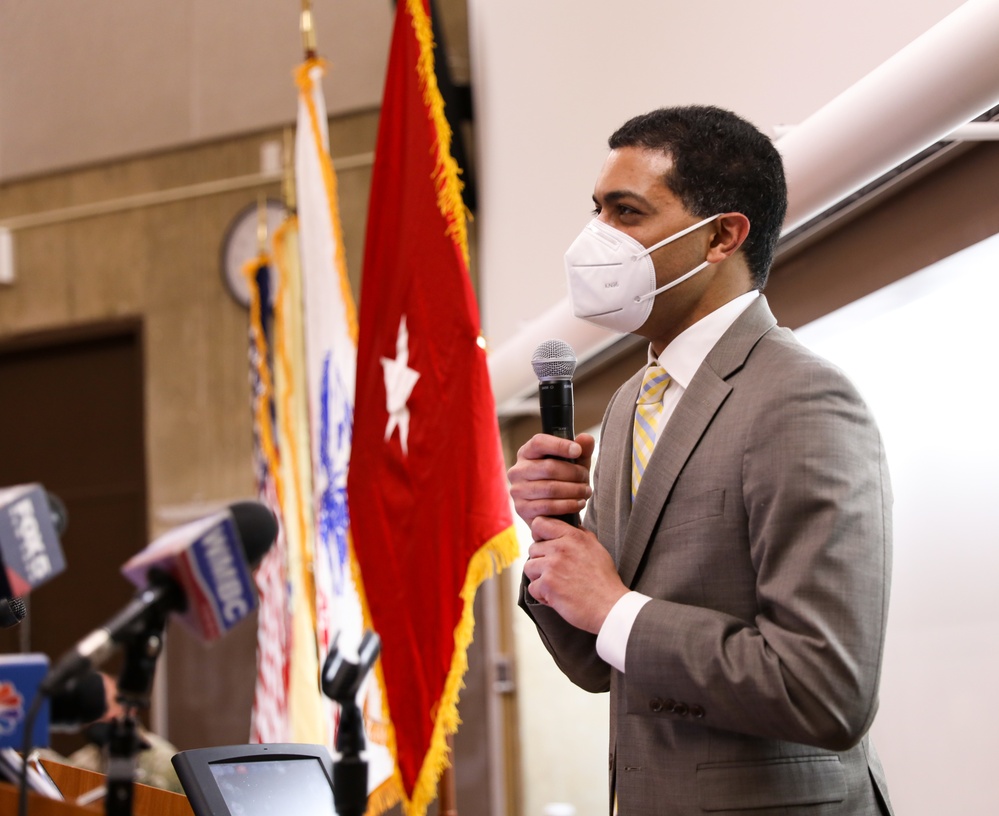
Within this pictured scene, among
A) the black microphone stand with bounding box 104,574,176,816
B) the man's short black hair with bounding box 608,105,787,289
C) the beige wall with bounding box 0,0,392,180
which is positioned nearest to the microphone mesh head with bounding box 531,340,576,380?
the man's short black hair with bounding box 608,105,787,289

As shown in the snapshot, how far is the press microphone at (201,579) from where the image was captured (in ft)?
3.07

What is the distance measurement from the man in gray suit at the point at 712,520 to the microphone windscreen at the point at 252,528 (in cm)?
42

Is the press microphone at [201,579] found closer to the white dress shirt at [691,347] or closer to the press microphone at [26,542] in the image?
the press microphone at [26,542]

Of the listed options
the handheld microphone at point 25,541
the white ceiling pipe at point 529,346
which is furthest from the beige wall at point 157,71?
the handheld microphone at point 25,541

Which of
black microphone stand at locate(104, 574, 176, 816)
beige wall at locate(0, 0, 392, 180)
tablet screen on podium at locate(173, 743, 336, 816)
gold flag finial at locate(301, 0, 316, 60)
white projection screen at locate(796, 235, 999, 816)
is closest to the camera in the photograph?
black microphone stand at locate(104, 574, 176, 816)

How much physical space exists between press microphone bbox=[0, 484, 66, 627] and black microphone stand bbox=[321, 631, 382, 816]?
30cm

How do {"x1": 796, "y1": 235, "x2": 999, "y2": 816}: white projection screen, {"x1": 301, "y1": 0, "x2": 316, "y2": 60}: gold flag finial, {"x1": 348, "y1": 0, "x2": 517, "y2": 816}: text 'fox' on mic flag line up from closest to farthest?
{"x1": 796, "y1": 235, "x2": 999, "y2": 816}: white projection screen
{"x1": 348, "y1": 0, "x2": 517, "y2": 816}: text 'fox' on mic flag
{"x1": 301, "y1": 0, "x2": 316, "y2": 60}: gold flag finial

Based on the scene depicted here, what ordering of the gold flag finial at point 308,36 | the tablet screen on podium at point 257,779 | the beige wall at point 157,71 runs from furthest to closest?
the beige wall at point 157,71 < the gold flag finial at point 308,36 < the tablet screen on podium at point 257,779

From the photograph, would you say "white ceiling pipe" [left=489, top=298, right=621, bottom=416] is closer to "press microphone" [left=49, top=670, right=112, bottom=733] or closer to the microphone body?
the microphone body

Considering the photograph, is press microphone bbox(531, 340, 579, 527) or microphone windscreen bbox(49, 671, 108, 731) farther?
press microphone bbox(531, 340, 579, 527)

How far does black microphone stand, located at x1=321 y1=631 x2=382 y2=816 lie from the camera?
105cm

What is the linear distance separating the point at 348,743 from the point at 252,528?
25 cm

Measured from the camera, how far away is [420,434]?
268 cm

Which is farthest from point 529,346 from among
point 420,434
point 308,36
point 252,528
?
point 252,528
